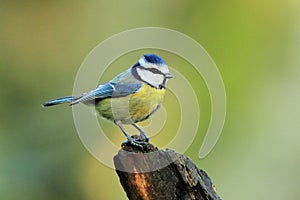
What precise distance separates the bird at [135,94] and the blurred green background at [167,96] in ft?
3.77

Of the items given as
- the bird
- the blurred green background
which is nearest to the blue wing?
the bird

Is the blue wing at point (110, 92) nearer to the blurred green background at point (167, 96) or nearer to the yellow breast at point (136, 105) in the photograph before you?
the yellow breast at point (136, 105)

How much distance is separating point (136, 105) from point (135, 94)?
0.10 ft

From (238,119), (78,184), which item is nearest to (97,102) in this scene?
(78,184)

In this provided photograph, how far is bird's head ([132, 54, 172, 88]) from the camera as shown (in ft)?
4.09

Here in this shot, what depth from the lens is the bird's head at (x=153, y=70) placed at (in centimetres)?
125

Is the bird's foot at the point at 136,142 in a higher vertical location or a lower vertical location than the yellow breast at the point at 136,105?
lower

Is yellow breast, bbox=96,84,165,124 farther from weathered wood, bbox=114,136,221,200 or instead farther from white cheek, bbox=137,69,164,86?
Answer: weathered wood, bbox=114,136,221,200

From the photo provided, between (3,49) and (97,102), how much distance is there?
1.61m

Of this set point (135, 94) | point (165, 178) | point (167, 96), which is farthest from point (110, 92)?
point (167, 96)

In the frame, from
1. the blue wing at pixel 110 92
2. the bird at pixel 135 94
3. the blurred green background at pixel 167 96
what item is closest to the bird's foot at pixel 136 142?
the bird at pixel 135 94

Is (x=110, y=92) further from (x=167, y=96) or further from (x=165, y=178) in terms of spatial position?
(x=167, y=96)

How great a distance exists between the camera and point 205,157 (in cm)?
261

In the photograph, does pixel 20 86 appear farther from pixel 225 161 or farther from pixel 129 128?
pixel 225 161
